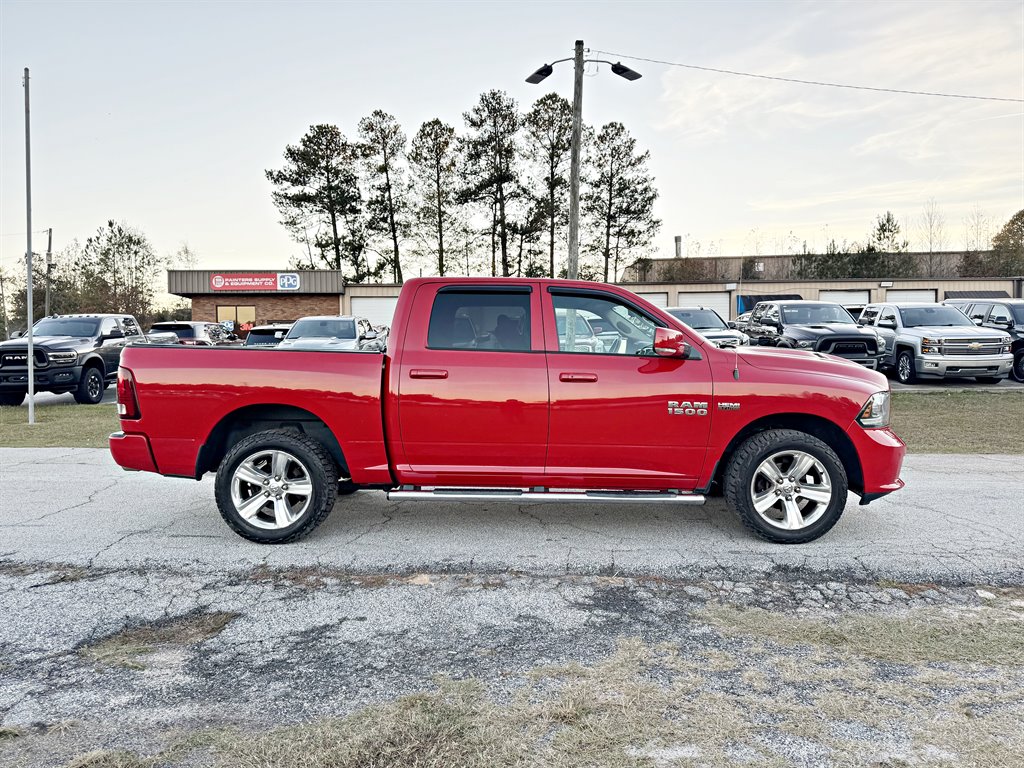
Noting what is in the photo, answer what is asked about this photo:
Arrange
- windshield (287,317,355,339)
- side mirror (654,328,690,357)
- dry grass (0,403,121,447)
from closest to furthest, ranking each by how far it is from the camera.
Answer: side mirror (654,328,690,357), dry grass (0,403,121,447), windshield (287,317,355,339)

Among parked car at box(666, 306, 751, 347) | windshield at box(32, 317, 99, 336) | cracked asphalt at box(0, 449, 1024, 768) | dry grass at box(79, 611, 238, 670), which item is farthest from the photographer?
parked car at box(666, 306, 751, 347)

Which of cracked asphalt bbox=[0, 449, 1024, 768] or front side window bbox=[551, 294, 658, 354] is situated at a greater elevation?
front side window bbox=[551, 294, 658, 354]

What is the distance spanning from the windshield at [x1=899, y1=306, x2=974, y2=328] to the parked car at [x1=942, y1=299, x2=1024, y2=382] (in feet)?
1.90

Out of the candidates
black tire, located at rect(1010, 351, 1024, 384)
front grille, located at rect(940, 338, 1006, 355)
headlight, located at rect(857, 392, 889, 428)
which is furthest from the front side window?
black tire, located at rect(1010, 351, 1024, 384)

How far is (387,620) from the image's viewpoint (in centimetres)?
393

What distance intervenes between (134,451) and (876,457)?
5.32 metres

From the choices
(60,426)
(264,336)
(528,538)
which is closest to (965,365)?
(528,538)

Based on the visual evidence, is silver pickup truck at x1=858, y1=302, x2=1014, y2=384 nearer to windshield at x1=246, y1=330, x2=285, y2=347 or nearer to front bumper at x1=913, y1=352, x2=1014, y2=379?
front bumper at x1=913, y1=352, x2=1014, y2=379

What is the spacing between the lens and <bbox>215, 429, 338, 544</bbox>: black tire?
5.26m

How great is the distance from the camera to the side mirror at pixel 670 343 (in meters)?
5.09

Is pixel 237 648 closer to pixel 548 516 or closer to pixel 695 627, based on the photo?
pixel 695 627

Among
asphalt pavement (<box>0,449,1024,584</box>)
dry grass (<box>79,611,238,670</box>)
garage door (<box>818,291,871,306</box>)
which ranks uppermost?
garage door (<box>818,291,871,306</box>)

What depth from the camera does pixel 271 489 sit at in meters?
5.33

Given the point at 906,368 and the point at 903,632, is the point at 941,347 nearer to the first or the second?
the point at 906,368
